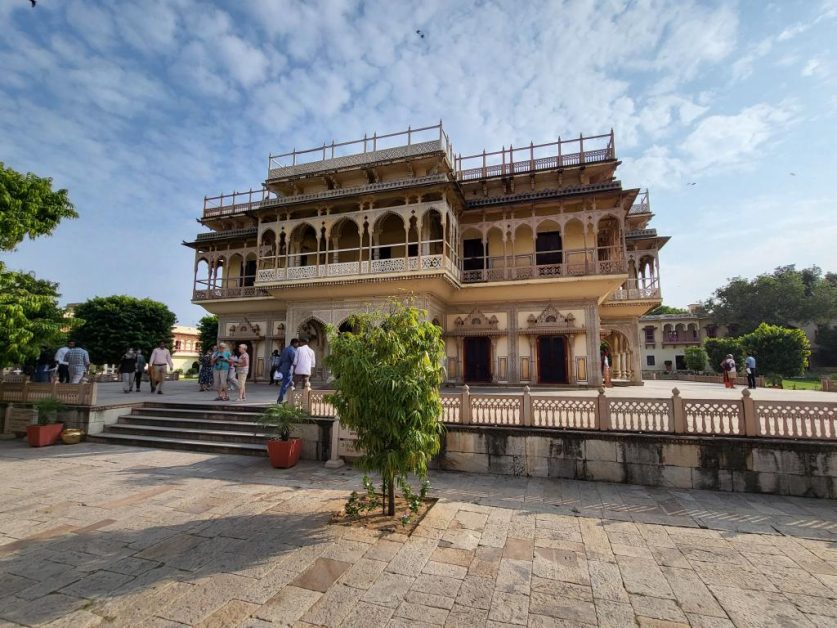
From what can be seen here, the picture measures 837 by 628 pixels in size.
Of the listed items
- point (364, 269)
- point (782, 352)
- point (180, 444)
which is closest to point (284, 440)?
point (180, 444)

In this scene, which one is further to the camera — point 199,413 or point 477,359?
point 477,359

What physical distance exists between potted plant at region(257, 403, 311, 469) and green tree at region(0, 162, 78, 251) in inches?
311

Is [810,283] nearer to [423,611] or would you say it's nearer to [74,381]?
[423,611]

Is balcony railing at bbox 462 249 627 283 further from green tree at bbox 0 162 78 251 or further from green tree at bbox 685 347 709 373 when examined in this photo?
green tree at bbox 685 347 709 373

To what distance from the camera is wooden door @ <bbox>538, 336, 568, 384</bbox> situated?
15.8m

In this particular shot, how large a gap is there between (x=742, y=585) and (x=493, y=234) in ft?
48.8

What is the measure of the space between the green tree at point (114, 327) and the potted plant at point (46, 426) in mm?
25013

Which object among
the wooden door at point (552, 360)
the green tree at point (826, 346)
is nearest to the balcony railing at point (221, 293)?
the wooden door at point (552, 360)

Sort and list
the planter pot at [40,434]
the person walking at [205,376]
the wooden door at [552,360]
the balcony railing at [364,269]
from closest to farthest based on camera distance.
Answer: the planter pot at [40,434] → the balcony railing at [364,269] → the person walking at [205,376] → the wooden door at [552,360]

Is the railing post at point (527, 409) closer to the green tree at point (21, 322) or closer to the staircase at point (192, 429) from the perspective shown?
the staircase at point (192, 429)

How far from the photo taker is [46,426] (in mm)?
8727

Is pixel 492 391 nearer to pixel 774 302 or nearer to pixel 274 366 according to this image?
pixel 274 366

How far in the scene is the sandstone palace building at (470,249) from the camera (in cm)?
1499

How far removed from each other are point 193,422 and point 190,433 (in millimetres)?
493
